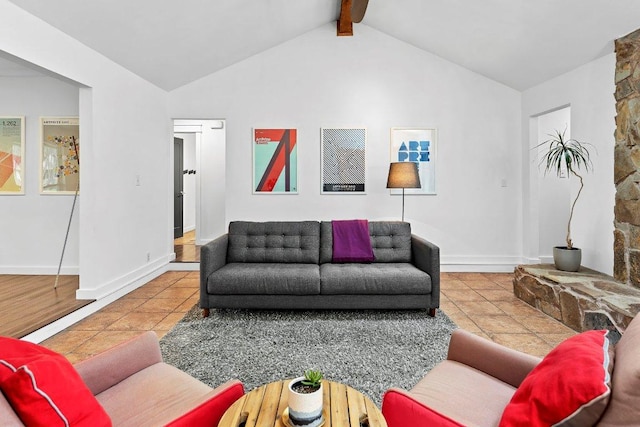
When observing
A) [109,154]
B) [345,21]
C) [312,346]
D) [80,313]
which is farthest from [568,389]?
[345,21]

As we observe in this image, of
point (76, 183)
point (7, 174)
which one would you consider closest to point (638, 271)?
point (76, 183)

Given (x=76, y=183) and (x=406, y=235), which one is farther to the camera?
(x=76, y=183)

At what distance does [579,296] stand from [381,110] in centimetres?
330

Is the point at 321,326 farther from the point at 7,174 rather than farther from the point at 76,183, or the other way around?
the point at 7,174

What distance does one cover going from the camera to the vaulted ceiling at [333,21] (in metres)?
3.08

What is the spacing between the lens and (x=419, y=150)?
5.06m

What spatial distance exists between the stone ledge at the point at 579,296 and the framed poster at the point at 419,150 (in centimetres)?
176

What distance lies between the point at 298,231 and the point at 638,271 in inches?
125

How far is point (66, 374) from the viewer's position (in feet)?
3.28

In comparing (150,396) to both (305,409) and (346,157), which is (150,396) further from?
(346,157)

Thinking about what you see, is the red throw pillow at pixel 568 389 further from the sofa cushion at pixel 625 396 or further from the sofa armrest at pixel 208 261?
the sofa armrest at pixel 208 261

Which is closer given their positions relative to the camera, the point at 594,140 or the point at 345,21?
the point at 594,140

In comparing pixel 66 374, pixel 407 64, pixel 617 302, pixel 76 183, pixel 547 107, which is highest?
pixel 407 64

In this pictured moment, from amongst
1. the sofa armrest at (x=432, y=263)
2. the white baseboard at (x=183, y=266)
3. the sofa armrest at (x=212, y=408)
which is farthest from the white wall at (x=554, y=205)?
the sofa armrest at (x=212, y=408)
